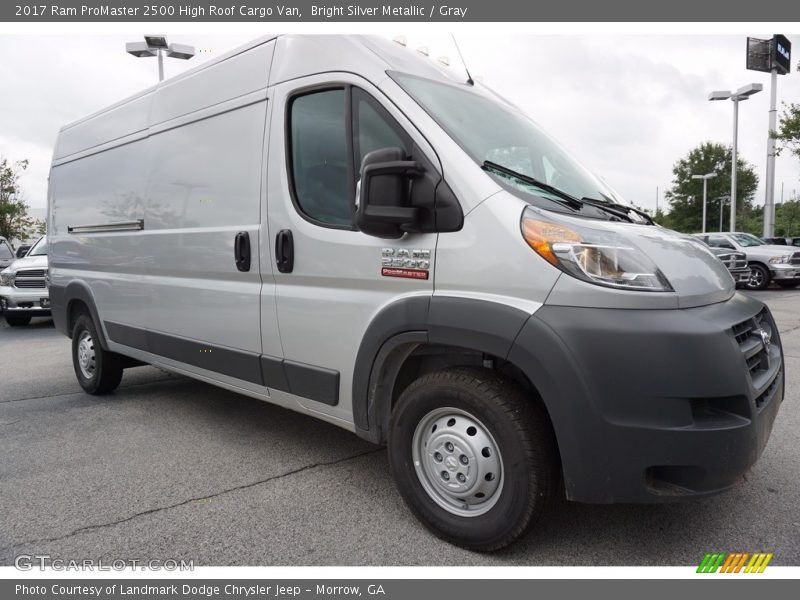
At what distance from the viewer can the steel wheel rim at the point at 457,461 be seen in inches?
99.6

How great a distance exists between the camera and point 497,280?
242 cm

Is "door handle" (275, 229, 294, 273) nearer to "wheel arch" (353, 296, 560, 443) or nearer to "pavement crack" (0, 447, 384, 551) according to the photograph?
"wheel arch" (353, 296, 560, 443)

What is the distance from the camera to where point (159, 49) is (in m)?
13.4

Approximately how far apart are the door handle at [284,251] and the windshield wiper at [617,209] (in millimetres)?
1494

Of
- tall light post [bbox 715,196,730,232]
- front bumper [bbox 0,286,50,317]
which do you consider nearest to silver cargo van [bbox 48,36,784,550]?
front bumper [bbox 0,286,50,317]

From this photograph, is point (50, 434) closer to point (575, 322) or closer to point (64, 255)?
point (64, 255)

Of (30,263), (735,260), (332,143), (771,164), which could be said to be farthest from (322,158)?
(771,164)

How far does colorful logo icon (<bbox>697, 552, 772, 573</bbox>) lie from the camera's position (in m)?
2.47

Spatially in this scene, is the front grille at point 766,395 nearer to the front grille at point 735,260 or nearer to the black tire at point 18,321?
the black tire at point 18,321

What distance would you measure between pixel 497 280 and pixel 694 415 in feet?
2.85

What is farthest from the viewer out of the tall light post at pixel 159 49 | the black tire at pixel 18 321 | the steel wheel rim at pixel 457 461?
the tall light post at pixel 159 49

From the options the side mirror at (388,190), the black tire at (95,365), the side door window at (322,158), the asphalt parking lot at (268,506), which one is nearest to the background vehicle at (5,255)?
the black tire at (95,365)

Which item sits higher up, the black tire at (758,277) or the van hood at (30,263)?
the van hood at (30,263)
